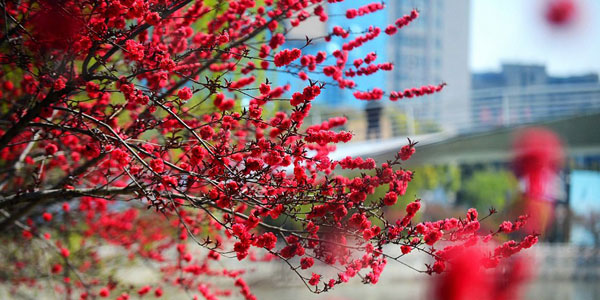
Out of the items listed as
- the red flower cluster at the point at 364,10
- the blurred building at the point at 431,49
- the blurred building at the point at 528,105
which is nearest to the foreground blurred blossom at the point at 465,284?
the red flower cluster at the point at 364,10

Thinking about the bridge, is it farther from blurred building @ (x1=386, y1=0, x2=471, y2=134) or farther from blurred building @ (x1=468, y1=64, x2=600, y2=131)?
blurred building @ (x1=386, y1=0, x2=471, y2=134)

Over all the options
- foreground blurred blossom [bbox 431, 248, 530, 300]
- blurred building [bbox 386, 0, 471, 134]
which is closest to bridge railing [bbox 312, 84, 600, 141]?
foreground blurred blossom [bbox 431, 248, 530, 300]

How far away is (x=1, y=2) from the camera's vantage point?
321 cm

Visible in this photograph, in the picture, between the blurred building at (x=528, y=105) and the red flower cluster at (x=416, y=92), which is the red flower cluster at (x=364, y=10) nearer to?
the red flower cluster at (x=416, y=92)

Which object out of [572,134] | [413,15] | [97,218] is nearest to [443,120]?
[572,134]

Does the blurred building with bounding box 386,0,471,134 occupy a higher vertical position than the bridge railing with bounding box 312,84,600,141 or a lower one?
higher

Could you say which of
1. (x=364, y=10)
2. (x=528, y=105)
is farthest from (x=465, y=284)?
(x=528, y=105)

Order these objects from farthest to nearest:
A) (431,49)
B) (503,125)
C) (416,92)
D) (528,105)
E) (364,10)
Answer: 1. (431,49)
2. (503,125)
3. (528,105)
4. (364,10)
5. (416,92)

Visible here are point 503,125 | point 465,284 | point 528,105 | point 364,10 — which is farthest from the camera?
point 503,125

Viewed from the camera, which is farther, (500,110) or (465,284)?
(500,110)

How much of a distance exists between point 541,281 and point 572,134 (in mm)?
5963

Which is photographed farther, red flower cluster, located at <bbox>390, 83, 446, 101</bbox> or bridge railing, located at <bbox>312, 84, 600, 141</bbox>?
bridge railing, located at <bbox>312, 84, 600, 141</bbox>

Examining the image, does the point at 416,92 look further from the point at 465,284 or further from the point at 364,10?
the point at 465,284

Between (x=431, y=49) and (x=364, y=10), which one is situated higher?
(x=431, y=49)
